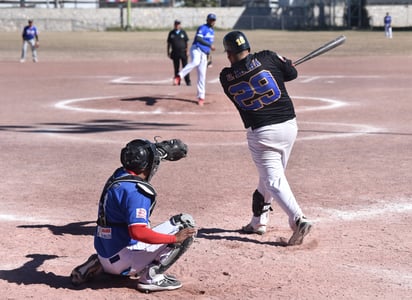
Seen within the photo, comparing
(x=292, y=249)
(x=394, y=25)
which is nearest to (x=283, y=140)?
(x=292, y=249)

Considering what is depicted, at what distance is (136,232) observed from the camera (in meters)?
5.47

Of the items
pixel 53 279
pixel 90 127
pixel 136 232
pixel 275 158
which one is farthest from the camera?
pixel 90 127

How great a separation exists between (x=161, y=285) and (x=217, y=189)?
3794mm

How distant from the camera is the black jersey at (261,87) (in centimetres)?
695

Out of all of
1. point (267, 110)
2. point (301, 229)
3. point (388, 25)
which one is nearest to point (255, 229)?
point (301, 229)

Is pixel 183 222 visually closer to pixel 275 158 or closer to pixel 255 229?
pixel 275 158

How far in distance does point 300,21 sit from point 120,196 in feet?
228

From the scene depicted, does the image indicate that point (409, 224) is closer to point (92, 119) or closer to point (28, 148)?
point (28, 148)

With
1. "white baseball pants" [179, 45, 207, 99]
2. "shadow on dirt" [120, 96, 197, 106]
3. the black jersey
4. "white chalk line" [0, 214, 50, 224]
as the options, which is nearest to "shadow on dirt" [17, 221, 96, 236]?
"white chalk line" [0, 214, 50, 224]

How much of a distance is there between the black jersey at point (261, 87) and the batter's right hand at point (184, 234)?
5.41 ft

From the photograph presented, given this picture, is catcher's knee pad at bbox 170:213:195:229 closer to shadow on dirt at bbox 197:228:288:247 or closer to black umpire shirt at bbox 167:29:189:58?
shadow on dirt at bbox 197:228:288:247

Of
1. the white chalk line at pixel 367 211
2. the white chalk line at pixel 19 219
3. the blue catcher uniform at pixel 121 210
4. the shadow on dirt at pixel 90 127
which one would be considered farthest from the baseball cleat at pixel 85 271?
the shadow on dirt at pixel 90 127

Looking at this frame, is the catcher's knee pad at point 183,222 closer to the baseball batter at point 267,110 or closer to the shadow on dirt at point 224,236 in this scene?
the baseball batter at point 267,110

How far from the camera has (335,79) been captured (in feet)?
83.2
